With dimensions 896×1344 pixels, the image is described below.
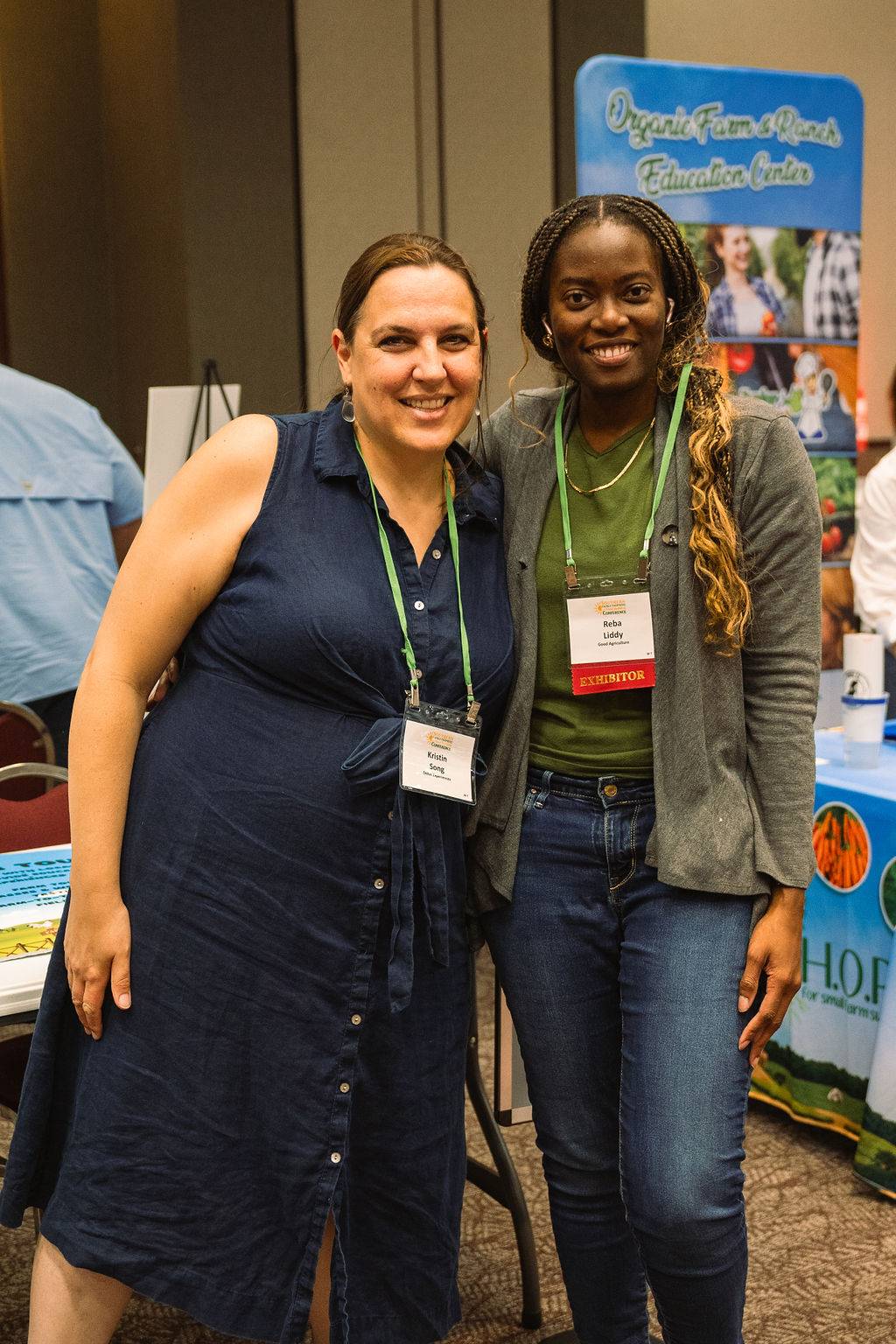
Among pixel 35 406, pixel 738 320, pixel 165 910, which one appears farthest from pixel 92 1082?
pixel 738 320

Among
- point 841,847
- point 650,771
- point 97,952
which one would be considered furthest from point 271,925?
point 841,847

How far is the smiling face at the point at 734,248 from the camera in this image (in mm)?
4059

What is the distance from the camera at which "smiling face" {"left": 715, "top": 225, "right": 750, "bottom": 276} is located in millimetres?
4059

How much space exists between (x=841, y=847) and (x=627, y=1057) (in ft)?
4.49

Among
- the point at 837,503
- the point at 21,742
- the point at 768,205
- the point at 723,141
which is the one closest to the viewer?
the point at 21,742

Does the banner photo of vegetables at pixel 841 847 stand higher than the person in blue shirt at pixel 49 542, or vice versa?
the person in blue shirt at pixel 49 542

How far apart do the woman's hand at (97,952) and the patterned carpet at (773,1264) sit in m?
0.59

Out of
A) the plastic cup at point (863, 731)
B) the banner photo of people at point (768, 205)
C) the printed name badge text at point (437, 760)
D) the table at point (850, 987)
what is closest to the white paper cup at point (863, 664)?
the plastic cup at point (863, 731)

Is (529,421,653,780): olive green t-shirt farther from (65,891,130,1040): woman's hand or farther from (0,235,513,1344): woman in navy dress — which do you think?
(65,891,130,1040): woman's hand

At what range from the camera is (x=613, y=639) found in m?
1.57

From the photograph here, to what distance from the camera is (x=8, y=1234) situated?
257cm

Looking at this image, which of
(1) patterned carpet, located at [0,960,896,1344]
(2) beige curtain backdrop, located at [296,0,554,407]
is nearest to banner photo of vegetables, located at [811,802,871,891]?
(1) patterned carpet, located at [0,960,896,1344]

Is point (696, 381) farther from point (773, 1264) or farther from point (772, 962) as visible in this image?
point (773, 1264)

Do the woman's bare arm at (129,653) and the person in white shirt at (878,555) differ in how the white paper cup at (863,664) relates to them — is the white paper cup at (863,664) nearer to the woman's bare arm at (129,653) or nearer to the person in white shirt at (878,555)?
the person in white shirt at (878,555)
